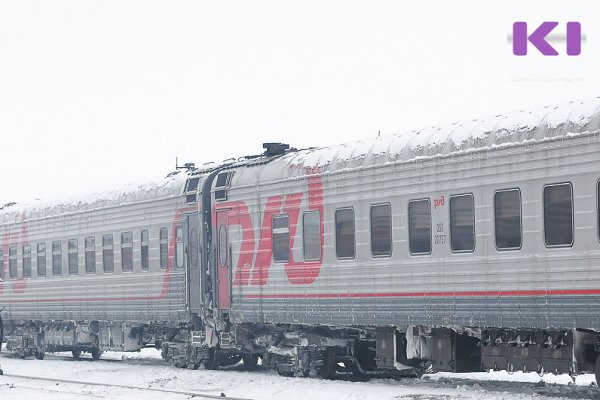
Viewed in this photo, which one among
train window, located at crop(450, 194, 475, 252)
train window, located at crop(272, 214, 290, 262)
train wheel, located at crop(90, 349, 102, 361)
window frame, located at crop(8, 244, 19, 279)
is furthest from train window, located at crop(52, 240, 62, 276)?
train window, located at crop(450, 194, 475, 252)

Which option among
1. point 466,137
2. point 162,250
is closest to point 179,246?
point 162,250

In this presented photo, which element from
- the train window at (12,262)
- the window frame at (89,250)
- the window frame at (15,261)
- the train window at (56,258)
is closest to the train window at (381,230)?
the window frame at (89,250)

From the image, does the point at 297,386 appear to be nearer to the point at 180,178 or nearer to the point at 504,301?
the point at 504,301

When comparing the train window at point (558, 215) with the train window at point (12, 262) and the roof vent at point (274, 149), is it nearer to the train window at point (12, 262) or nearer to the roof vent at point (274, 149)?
the roof vent at point (274, 149)

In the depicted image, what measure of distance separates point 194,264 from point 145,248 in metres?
2.24

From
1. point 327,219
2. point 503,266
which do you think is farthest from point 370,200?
point 503,266

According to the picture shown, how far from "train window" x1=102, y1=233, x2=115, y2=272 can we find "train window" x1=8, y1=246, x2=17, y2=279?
5641mm

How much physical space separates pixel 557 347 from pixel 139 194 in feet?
41.4

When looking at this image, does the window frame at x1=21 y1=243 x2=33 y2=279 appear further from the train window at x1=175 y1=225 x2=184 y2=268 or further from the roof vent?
the roof vent

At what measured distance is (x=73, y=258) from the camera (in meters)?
29.3

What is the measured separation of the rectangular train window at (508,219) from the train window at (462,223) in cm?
52

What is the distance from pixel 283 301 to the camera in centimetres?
2136

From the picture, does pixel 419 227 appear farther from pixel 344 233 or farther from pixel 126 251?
pixel 126 251

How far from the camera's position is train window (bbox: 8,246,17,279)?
32.5 meters
